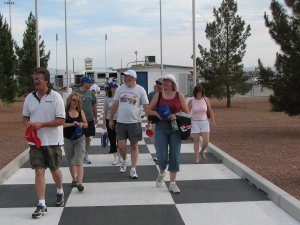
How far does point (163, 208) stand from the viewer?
6.36m

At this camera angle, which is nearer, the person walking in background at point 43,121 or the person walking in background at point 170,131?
the person walking in background at point 43,121

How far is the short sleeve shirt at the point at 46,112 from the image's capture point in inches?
239

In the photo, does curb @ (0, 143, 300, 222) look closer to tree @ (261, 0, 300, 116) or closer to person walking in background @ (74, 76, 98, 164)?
person walking in background @ (74, 76, 98, 164)

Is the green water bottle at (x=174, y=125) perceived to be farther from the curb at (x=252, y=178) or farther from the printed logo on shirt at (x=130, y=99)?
the curb at (x=252, y=178)

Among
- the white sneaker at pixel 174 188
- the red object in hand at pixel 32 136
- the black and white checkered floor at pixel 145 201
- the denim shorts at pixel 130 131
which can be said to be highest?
the red object in hand at pixel 32 136

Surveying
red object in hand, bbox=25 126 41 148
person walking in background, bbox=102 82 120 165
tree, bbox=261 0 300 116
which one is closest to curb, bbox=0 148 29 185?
person walking in background, bbox=102 82 120 165

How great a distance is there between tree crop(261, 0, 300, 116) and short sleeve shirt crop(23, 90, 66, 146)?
29.4ft

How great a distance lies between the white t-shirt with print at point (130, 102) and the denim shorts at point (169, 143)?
3.01 ft

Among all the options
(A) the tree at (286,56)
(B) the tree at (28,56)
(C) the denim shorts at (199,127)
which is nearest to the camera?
(C) the denim shorts at (199,127)

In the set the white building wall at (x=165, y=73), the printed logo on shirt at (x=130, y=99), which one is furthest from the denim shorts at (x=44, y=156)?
the white building wall at (x=165, y=73)

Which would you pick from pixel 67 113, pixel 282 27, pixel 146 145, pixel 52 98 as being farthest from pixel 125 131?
pixel 282 27

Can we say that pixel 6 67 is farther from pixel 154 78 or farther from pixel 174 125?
pixel 174 125

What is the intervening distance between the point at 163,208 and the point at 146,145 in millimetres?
6244

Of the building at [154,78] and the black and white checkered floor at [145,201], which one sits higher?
the building at [154,78]
